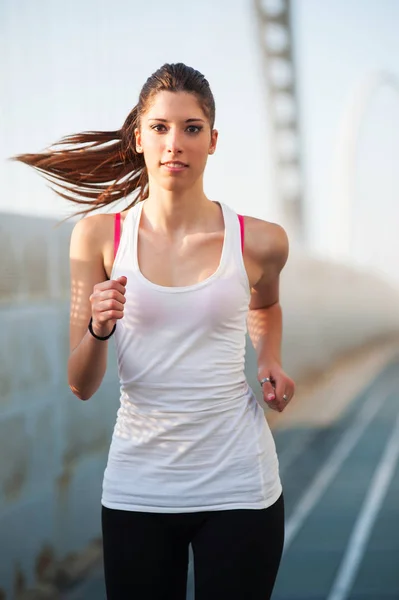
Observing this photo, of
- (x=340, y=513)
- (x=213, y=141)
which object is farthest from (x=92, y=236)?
(x=340, y=513)

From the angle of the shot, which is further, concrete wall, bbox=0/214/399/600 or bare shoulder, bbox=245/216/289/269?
concrete wall, bbox=0/214/399/600

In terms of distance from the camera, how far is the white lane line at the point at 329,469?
5254mm

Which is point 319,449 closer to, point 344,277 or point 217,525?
point 217,525

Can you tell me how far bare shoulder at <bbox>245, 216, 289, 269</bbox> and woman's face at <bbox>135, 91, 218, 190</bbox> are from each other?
5.3 inches

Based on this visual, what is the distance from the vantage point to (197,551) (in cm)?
192

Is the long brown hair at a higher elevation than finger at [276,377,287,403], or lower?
higher

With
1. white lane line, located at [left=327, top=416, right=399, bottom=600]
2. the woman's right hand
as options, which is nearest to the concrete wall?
white lane line, located at [left=327, top=416, right=399, bottom=600]

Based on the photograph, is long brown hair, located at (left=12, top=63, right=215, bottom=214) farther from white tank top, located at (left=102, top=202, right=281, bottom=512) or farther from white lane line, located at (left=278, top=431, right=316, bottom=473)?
white lane line, located at (left=278, top=431, right=316, bottom=473)

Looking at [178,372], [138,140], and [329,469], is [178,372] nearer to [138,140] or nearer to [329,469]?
[138,140]

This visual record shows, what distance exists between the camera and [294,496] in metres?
5.89

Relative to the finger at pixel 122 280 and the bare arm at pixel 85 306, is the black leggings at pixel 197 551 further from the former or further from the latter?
the finger at pixel 122 280

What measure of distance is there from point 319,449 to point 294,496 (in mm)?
1582

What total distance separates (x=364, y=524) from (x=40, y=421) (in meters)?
2.18

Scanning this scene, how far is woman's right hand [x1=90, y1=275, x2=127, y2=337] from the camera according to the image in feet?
5.71
